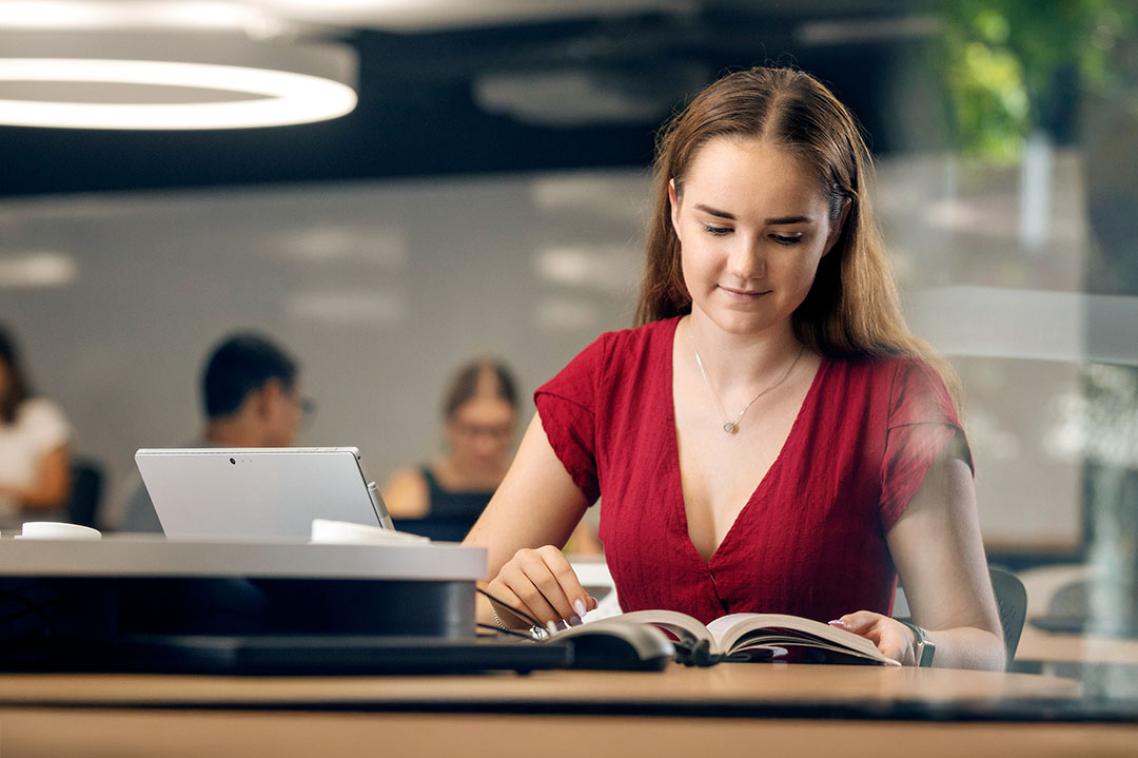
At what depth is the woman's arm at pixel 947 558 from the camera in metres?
1.48

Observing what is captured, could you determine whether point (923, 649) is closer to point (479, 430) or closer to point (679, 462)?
point (679, 462)

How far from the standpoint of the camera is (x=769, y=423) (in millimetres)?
1610

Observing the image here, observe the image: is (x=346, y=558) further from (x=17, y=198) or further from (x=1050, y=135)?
(x=17, y=198)

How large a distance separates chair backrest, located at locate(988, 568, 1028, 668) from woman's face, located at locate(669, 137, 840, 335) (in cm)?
58

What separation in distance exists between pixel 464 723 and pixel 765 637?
0.51 meters

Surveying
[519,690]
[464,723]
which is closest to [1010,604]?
[519,690]

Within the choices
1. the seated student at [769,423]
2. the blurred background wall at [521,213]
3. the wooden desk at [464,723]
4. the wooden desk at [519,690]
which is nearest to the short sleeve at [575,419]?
the seated student at [769,423]

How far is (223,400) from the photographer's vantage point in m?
3.88

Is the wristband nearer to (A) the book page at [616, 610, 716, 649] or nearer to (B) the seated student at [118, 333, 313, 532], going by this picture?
(A) the book page at [616, 610, 716, 649]

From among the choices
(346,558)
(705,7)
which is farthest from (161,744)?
(705,7)

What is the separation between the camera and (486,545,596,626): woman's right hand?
1225 mm

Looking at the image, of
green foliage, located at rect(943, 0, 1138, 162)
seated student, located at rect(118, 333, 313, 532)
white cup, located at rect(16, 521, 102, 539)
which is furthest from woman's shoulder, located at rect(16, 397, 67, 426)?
white cup, located at rect(16, 521, 102, 539)

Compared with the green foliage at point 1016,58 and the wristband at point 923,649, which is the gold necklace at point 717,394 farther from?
the green foliage at point 1016,58

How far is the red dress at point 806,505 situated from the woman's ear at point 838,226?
14 centimetres
